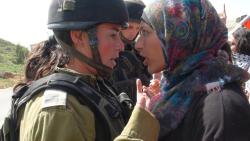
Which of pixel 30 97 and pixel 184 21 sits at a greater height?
pixel 184 21

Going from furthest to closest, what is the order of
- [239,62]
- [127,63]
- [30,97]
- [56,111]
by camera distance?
[239,62] < [127,63] < [30,97] < [56,111]

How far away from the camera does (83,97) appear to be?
2.14 metres

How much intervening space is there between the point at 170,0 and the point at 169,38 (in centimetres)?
20

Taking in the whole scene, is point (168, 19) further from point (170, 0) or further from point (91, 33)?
point (91, 33)

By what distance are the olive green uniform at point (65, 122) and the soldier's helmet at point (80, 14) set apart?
0.38 metres

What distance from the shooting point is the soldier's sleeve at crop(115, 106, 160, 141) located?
207 cm

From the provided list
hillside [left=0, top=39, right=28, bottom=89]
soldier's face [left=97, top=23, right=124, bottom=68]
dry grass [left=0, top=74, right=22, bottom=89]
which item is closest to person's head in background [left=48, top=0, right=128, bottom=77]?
soldier's face [left=97, top=23, right=124, bottom=68]

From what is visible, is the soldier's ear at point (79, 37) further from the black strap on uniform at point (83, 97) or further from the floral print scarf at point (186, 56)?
the floral print scarf at point (186, 56)

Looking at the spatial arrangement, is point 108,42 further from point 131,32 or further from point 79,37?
point 131,32

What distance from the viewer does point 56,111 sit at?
2000 millimetres

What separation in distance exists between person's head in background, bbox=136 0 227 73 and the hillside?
21502mm

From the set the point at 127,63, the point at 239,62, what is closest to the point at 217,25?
the point at 127,63

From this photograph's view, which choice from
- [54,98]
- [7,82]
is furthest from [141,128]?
[7,82]

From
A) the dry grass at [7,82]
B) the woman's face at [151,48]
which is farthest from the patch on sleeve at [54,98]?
the dry grass at [7,82]
